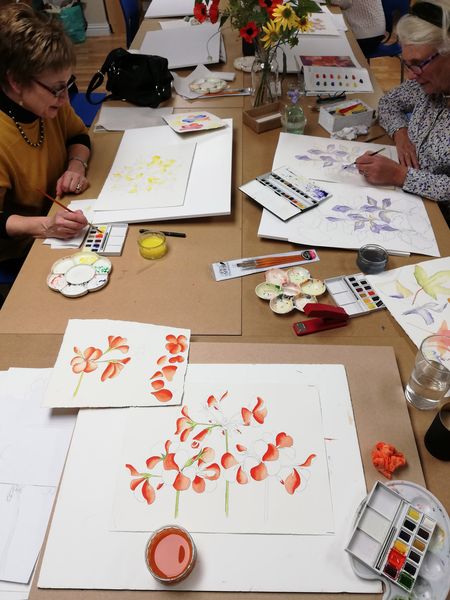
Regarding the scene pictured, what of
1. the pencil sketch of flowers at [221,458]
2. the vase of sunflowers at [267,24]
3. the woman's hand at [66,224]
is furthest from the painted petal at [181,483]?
the vase of sunflowers at [267,24]

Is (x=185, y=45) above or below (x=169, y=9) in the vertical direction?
below

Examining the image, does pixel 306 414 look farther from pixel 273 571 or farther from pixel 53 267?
pixel 53 267

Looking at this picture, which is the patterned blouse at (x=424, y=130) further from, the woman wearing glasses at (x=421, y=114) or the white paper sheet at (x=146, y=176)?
the white paper sheet at (x=146, y=176)

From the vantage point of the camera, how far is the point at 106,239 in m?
1.19

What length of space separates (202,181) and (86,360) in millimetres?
681

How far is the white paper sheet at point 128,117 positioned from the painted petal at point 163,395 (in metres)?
1.16

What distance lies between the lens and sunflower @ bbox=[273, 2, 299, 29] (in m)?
1.39

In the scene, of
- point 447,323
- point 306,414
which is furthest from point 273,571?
point 447,323

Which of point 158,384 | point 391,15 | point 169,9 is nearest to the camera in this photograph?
point 158,384

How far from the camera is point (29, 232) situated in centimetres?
122

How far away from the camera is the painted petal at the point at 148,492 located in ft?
2.36

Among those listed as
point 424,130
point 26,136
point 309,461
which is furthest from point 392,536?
point 26,136

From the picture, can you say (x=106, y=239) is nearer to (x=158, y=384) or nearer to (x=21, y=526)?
(x=158, y=384)

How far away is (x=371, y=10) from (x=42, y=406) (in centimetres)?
269
